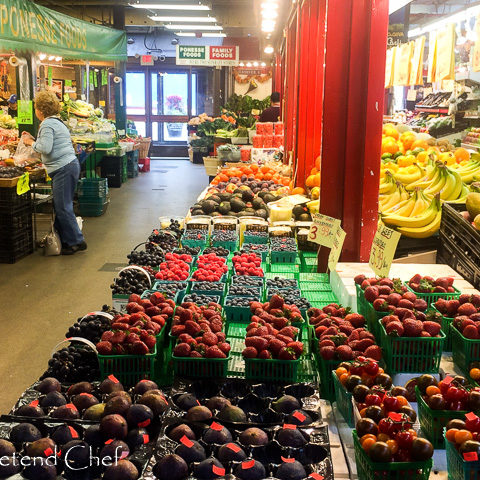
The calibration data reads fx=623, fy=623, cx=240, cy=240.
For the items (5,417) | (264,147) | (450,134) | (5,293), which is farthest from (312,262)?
(450,134)

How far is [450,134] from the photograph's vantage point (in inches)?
418

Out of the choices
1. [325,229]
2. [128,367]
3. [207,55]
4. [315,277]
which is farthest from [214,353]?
[207,55]

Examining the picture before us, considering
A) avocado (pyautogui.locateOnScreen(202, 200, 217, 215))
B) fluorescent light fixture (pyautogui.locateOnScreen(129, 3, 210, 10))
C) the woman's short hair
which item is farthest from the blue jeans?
fluorescent light fixture (pyautogui.locateOnScreen(129, 3, 210, 10))

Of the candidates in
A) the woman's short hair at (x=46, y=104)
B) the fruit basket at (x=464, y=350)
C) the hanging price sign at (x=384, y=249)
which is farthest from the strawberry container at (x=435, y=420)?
the woman's short hair at (x=46, y=104)

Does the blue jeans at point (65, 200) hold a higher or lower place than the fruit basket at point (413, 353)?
lower

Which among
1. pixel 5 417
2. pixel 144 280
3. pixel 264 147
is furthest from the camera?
pixel 264 147

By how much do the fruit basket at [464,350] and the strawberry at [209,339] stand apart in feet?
3.10

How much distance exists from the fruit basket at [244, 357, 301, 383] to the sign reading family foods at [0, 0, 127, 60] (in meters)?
6.45

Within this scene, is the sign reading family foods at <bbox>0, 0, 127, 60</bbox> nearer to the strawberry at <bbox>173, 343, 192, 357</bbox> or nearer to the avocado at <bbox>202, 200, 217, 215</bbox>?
the avocado at <bbox>202, 200, 217, 215</bbox>

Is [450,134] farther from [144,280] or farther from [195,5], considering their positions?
[144,280]

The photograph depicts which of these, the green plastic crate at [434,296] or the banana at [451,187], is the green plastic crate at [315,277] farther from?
the green plastic crate at [434,296]

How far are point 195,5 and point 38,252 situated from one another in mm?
4966

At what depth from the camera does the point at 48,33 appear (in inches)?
358

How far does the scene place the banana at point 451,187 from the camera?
4238 mm
